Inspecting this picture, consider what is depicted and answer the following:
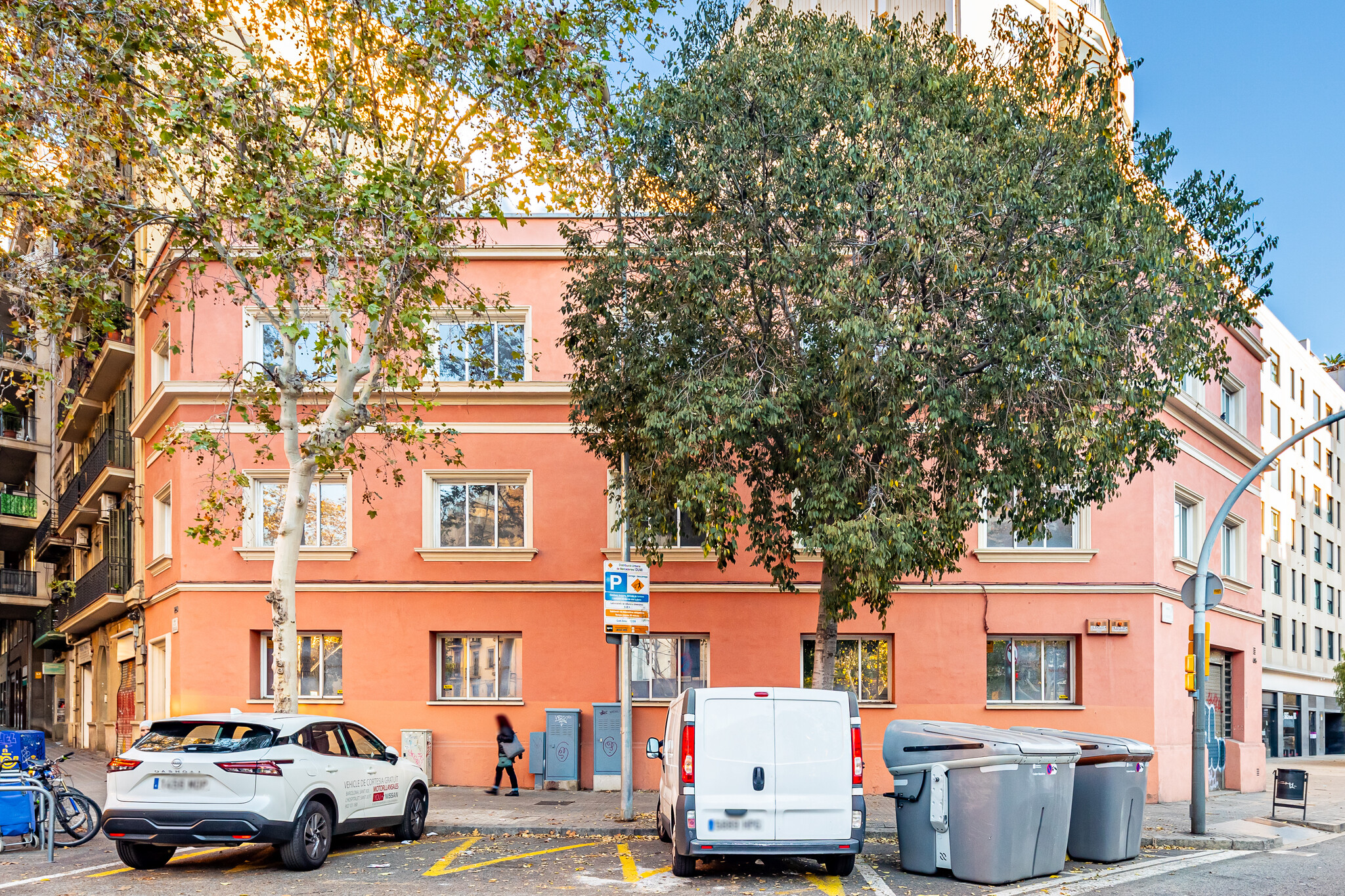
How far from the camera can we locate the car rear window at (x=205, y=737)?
Answer: 9867 millimetres

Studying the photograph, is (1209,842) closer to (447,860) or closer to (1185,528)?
(1185,528)

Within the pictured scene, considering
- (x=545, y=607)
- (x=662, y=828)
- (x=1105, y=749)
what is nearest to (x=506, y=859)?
(x=662, y=828)

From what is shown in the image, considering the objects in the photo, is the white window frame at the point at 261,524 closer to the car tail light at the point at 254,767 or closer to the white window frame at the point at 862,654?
the white window frame at the point at 862,654

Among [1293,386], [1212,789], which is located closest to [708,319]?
[1212,789]

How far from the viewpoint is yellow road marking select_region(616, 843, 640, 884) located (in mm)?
10061

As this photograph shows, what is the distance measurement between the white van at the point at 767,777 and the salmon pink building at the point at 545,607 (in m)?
7.99

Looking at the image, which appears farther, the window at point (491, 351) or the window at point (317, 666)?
the window at point (491, 351)

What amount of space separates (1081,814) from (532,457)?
33.5 ft

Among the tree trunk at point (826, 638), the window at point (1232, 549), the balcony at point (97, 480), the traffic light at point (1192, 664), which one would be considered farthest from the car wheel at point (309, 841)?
the window at point (1232, 549)

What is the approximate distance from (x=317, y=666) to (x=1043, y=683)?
12052mm

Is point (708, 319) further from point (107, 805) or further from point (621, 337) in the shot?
point (107, 805)

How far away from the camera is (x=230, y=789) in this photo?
31.7 ft

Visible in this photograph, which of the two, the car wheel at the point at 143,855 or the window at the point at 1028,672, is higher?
the window at the point at 1028,672

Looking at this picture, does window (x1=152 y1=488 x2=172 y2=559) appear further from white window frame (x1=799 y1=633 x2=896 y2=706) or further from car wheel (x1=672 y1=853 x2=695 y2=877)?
car wheel (x1=672 y1=853 x2=695 y2=877)
